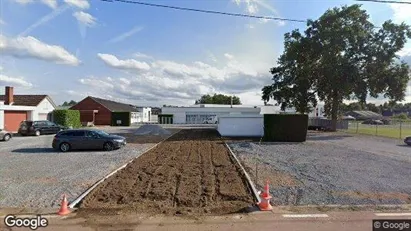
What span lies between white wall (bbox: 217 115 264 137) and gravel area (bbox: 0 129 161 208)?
15.8 metres

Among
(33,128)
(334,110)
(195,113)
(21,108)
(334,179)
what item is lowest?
(334,179)

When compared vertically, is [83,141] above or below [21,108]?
below

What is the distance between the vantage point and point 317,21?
36.9 meters

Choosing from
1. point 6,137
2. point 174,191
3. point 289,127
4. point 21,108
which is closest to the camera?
point 174,191

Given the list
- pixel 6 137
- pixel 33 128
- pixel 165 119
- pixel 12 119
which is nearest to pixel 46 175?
pixel 6 137

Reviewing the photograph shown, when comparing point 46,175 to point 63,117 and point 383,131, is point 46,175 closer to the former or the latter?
point 63,117

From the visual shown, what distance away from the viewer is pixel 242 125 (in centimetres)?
3047

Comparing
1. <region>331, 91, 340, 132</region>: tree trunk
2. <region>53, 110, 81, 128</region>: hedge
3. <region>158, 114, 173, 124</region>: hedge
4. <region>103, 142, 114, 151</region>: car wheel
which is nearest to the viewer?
<region>103, 142, 114, 151</region>: car wheel

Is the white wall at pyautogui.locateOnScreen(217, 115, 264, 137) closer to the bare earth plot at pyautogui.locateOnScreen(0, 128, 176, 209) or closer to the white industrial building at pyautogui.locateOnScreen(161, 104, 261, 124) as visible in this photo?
the bare earth plot at pyautogui.locateOnScreen(0, 128, 176, 209)

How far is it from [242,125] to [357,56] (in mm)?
16336

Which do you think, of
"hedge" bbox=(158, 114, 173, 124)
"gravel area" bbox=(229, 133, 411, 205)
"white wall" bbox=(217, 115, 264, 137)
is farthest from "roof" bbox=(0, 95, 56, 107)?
"hedge" bbox=(158, 114, 173, 124)

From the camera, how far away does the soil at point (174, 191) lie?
718cm
